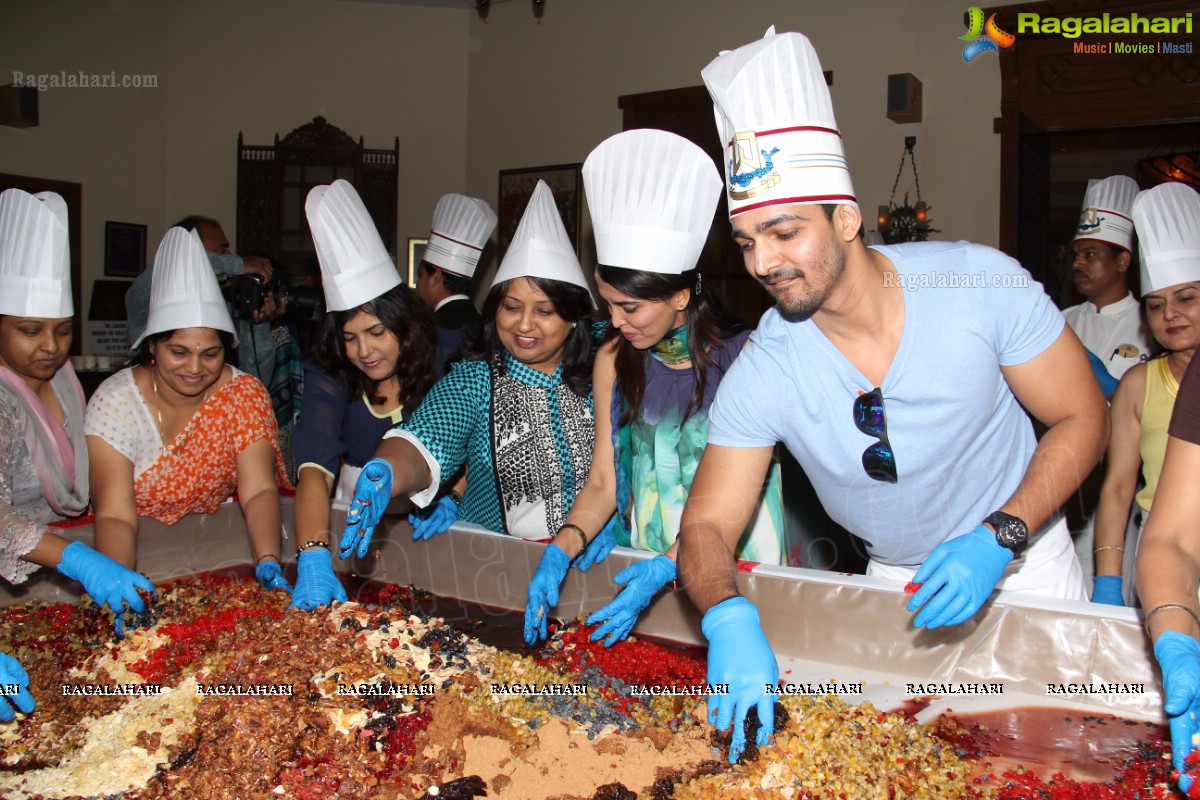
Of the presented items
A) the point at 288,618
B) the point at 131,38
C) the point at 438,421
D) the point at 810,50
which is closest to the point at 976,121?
the point at 810,50

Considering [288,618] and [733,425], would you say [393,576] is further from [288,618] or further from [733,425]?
[733,425]

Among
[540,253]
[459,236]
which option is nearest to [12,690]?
[540,253]

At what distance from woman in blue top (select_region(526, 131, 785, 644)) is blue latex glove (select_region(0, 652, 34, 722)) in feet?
3.04

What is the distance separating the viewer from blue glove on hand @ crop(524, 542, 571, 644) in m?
1.63

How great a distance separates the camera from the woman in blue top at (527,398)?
2021 millimetres

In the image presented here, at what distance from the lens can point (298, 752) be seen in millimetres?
1242

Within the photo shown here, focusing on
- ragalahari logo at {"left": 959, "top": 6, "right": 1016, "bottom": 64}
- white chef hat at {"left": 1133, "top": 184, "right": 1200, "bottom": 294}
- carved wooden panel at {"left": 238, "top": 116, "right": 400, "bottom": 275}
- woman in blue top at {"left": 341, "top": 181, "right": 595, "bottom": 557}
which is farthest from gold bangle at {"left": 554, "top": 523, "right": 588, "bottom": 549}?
carved wooden panel at {"left": 238, "top": 116, "right": 400, "bottom": 275}

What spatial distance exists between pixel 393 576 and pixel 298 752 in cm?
82

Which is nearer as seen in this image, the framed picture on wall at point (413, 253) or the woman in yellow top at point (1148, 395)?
the woman in yellow top at point (1148, 395)

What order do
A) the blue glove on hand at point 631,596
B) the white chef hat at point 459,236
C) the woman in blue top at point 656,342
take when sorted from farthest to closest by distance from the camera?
1. the white chef hat at point 459,236
2. the woman in blue top at point 656,342
3. the blue glove on hand at point 631,596

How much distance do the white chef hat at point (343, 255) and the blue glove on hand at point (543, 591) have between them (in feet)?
2.94

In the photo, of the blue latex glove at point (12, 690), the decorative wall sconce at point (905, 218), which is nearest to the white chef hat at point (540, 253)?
the blue latex glove at point (12, 690)

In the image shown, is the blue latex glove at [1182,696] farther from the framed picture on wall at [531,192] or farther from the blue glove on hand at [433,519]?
the framed picture on wall at [531,192]

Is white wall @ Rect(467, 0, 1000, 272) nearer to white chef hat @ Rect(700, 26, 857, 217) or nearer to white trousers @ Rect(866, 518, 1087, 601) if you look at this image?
white trousers @ Rect(866, 518, 1087, 601)
